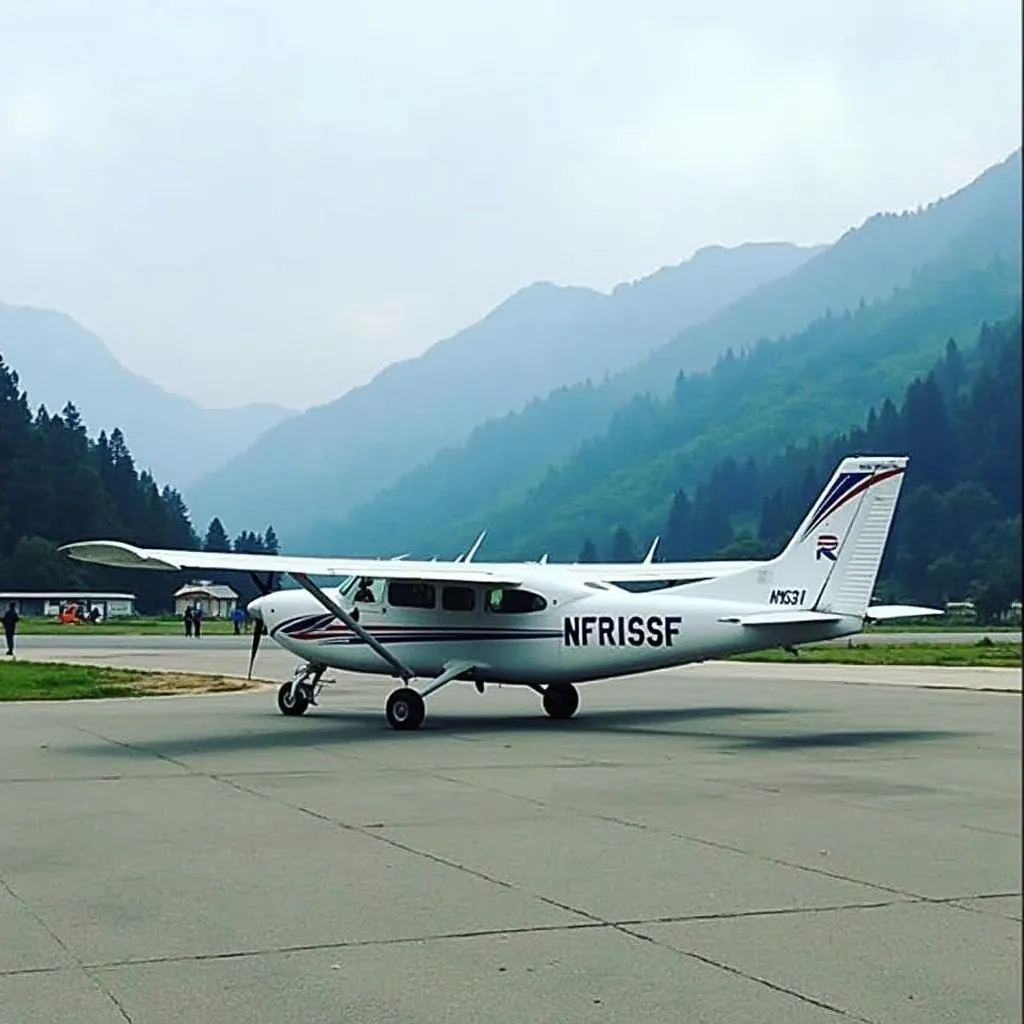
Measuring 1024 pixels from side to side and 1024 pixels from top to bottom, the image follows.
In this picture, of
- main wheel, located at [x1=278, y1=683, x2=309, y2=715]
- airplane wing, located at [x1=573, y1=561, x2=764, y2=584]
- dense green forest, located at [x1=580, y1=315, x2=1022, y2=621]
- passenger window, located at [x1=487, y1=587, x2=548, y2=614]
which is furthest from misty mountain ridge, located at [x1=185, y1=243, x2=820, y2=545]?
passenger window, located at [x1=487, y1=587, x2=548, y2=614]

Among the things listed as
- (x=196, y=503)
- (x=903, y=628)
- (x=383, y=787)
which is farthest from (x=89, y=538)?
(x=383, y=787)

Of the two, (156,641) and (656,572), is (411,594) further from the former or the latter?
(156,641)

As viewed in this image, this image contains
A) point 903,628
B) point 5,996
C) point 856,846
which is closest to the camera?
point 5,996

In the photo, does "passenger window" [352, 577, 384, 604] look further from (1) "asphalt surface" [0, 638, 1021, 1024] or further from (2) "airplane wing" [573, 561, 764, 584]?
(2) "airplane wing" [573, 561, 764, 584]

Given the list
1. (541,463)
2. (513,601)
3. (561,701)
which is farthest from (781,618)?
(541,463)

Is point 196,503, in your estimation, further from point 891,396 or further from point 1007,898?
point 1007,898

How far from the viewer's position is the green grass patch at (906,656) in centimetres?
3619

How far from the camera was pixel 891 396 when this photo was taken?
16.1 metres

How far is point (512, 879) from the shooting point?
29.9 feet

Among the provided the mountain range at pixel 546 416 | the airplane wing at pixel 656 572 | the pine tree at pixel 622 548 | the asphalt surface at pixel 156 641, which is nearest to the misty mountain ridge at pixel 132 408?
the mountain range at pixel 546 416

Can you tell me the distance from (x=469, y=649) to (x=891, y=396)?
24.0 ft

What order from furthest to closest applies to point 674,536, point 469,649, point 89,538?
point 89,538 < point 674,536 < point 469,649

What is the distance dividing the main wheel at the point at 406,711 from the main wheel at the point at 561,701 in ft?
8.22

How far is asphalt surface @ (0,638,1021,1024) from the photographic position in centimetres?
641
